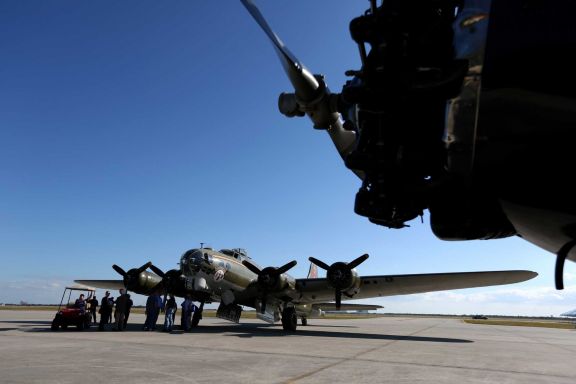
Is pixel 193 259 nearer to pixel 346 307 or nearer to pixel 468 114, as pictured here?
pixel 346 307

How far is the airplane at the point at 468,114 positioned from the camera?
6.95 ft

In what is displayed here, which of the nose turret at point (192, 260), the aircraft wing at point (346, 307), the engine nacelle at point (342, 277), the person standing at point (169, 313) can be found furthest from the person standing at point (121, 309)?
the aircraft wing at point (346, 307)

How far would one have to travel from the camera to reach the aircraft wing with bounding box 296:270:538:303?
17359 mm

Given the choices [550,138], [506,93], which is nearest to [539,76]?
[506,93]

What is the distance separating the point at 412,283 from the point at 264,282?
7.08 meters

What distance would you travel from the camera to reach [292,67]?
3053 millimetres

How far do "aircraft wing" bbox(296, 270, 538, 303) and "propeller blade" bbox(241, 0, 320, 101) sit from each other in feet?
51.8

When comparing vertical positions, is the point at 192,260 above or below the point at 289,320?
above

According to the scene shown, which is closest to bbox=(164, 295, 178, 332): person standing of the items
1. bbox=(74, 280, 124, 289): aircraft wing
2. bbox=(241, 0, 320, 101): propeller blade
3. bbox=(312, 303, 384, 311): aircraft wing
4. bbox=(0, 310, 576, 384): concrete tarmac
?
bbox=(0, 310, 576, 384): concrete tarmac

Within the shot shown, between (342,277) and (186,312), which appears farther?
(342,277)

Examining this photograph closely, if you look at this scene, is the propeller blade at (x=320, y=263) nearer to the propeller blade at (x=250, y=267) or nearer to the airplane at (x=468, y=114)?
the propeller blade at (x=250, y=267)

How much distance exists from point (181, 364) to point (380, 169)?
649 centimetres

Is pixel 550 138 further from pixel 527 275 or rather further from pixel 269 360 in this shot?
pixel 527 275

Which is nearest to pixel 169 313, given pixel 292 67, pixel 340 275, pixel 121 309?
pixel 121 309
